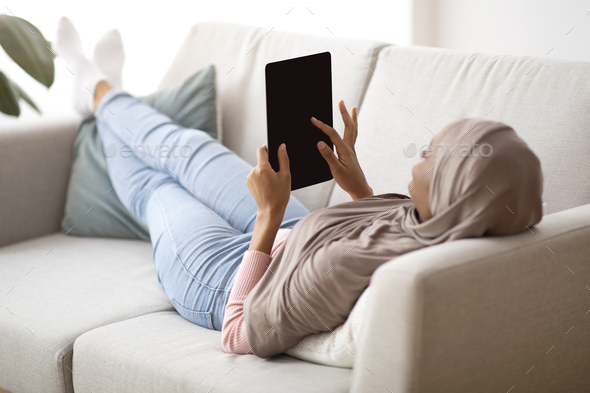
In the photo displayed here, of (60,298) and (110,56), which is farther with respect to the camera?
(110,56)

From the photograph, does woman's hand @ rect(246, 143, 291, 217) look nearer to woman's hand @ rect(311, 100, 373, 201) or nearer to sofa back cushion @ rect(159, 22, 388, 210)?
woman's hand @ rect(311, 100, 373, 201)

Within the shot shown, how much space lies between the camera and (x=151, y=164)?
1.61 meters

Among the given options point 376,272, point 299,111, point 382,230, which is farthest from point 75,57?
point 376,272

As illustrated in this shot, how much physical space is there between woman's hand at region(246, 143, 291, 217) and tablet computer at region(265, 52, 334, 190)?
0.02m

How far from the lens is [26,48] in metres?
1.39

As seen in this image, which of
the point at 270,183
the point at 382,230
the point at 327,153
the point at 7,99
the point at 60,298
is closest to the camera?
the point at 382,230

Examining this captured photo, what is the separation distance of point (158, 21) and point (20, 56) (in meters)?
1.11

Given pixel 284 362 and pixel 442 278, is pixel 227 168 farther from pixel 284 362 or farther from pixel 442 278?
pixel 442 278

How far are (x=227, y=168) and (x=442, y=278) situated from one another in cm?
85

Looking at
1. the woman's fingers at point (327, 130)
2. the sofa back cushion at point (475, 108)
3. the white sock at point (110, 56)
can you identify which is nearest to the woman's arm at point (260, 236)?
the woman's fingers at point (327, 130)

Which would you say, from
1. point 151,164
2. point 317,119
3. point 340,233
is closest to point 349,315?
point 340,233

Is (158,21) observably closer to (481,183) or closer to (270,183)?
(270,183)

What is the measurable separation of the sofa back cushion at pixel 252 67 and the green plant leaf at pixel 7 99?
54 cm
